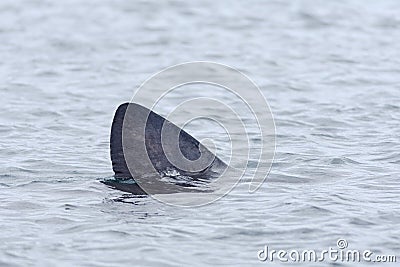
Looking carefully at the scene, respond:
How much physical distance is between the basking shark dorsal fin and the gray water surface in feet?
1.15

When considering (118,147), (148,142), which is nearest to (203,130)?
(148,142)

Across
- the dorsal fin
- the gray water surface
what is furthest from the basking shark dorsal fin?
the gray water surface

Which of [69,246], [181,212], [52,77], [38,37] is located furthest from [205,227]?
[38,37]

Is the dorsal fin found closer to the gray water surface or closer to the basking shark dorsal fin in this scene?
the basking shark dorsal fin

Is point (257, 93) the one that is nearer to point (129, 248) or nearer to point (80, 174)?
point (80, 174)

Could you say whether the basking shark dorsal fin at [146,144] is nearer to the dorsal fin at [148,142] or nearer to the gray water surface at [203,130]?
the dorsal fin at [148,142]

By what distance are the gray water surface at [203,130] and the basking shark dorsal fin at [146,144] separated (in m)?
0.35

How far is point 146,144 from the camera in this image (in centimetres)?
849

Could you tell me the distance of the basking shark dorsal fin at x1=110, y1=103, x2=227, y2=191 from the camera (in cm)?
839

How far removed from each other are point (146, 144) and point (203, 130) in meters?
3.30

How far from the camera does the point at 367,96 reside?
1361 cm

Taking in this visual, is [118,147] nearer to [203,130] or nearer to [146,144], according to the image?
[146,144]

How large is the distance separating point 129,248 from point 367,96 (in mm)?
7338

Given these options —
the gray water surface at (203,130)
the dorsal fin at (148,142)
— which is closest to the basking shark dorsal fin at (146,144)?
the dorsal fin at (148,142)
